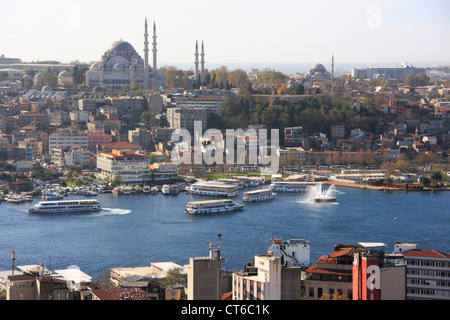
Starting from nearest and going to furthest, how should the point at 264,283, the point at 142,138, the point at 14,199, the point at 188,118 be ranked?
the point at 264,283
the point at 14,199
the point at 142,138
the point at 188,118

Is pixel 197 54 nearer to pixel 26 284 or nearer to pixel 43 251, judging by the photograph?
pixel 43 251

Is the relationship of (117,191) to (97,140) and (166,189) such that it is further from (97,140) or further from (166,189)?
(97,140)

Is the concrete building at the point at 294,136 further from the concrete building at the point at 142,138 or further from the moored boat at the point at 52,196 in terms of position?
the moored boat at the point at 52,196

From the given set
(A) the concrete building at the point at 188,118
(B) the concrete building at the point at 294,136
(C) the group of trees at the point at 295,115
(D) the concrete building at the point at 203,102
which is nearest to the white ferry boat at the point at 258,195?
(B) the concrete building at the point at 294,136

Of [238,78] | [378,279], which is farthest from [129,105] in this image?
[378,279]

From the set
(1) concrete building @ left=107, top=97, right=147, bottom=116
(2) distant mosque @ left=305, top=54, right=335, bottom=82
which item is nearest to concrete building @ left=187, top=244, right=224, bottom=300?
(1) concrete building @ left=107, top=97, right=147, bottom=116

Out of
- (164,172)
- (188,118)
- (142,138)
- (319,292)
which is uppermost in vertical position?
(188,118)

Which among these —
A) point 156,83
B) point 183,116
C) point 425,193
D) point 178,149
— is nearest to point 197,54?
point 156,83
